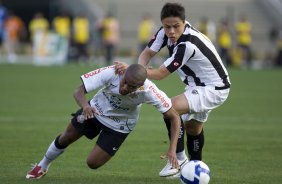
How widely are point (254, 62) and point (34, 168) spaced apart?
3090cm

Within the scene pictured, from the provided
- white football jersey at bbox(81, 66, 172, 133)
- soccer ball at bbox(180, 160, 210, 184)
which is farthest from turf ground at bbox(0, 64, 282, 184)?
soccer ball at bbox(180, 160, 210, 184)

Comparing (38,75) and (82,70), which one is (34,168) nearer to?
(38,75)

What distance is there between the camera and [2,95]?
21.6 metres

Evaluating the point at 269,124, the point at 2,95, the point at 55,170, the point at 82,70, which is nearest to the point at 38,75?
the point at 82,70

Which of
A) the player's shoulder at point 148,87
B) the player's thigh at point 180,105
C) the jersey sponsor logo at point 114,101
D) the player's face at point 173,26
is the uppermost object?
the player's face at point 173,26

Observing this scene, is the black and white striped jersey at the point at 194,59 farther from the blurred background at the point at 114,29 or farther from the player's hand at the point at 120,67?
the blurred background at the point at 114,29

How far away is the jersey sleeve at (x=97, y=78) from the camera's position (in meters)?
8.84

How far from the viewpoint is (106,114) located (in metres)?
9.38

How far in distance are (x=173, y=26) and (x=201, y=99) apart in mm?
1041

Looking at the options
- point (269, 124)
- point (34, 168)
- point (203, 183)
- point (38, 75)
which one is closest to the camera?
point (203, 183)

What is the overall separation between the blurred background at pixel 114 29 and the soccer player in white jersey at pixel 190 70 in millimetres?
25519

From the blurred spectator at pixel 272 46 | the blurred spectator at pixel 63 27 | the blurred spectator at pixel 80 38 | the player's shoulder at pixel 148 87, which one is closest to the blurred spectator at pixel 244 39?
the blurred spectator at pixel 272 46

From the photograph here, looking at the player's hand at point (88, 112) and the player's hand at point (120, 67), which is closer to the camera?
the player's hand at point (88, 112)

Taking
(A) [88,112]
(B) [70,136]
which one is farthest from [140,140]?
(A) [88,112]
